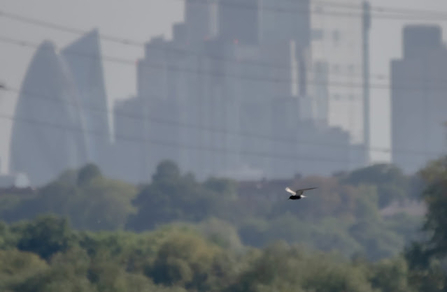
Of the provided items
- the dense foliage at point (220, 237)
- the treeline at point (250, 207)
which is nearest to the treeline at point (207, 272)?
the dense foliage at point (220, 237)

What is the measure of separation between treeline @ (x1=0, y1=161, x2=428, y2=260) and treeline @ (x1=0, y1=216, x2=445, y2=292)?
69039 millimetres

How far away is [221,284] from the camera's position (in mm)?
60500

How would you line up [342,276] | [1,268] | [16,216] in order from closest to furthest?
[342,276] < [1,268] < [16,216]

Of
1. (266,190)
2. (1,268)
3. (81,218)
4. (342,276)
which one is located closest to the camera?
(342,276)

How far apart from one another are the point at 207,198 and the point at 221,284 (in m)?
114

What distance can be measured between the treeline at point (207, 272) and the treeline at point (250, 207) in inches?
2718

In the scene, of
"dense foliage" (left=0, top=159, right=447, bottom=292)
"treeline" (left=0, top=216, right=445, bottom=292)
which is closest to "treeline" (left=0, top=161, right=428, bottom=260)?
"dense foliage" (left=0, top=159, right=447, bottom=292)

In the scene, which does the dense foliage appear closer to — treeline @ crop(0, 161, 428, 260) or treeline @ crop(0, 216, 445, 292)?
treeline @ crop(0, 216, 445, 292)

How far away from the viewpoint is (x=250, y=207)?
176750 millimetres

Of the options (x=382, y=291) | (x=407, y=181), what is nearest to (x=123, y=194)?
(x=407, y=181)

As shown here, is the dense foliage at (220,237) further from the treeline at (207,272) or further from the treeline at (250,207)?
the treeline at (250,207)

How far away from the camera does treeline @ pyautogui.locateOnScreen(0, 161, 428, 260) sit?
15175 cm

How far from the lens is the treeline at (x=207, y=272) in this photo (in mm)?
56438

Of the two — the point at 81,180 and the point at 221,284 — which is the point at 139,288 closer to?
the point at 221,284
